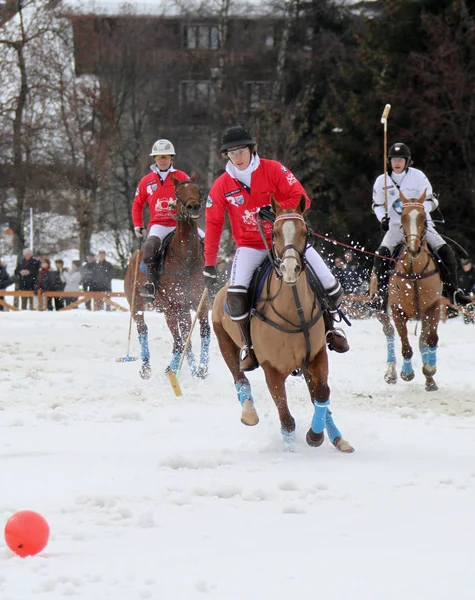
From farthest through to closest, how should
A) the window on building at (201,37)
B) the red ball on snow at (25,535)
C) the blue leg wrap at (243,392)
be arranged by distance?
the window on building at (201,37) → the blue leg wrap at (243,392) → the red ball on snow at (25,535)

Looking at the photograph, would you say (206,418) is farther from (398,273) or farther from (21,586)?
(21,586)

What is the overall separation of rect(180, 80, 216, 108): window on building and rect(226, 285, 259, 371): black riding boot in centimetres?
3551

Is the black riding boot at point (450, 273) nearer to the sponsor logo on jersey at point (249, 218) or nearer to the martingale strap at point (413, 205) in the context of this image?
the martingale strap at point (413, 205)

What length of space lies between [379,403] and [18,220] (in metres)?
29.7

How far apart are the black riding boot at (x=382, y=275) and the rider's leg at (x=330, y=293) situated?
4553mm

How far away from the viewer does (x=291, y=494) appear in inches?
244

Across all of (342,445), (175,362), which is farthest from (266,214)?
(175,362)

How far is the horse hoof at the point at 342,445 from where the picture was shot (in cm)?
769

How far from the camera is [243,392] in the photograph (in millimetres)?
8680

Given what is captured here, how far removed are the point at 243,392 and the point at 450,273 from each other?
447cm

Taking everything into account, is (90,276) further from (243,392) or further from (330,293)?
(330,293)

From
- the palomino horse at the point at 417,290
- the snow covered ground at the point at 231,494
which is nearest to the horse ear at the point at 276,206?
the snow covered ground at the point at 231,494

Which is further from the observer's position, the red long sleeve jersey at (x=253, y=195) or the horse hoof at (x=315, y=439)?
the red long sleeve jersey at (x=253, y=195)

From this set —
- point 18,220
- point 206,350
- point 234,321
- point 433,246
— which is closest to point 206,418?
point 234,321
